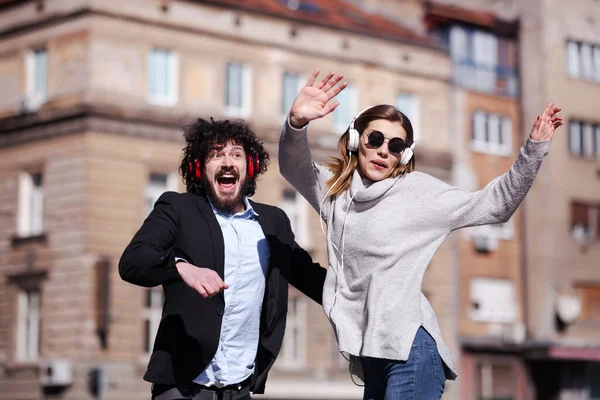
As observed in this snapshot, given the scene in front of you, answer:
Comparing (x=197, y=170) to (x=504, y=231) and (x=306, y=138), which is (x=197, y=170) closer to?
(x=306, y=138)

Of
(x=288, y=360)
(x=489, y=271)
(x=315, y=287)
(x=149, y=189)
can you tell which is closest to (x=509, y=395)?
(x=489, y=271)

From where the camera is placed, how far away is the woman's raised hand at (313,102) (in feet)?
17.4

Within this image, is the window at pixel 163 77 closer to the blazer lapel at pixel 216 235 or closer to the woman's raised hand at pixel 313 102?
the blazer lapel at pixel 216 235

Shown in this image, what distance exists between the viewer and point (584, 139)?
40812 mm

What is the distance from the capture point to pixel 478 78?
127 ft

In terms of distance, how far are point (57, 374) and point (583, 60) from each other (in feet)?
68.2

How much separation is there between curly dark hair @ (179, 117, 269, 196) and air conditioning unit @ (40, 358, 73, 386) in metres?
24.3

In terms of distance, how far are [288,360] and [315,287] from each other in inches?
1071

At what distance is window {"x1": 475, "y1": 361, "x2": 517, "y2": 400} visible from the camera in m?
37.7

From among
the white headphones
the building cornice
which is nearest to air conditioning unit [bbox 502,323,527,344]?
the building cornice

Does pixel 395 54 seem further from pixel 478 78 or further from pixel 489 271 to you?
pixel 489 271

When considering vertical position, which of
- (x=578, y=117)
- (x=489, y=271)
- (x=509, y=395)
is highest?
(x=578, y=117)

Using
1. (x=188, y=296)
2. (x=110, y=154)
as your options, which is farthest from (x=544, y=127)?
(x=110, y=154)

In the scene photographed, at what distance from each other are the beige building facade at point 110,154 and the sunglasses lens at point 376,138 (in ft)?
79.5
